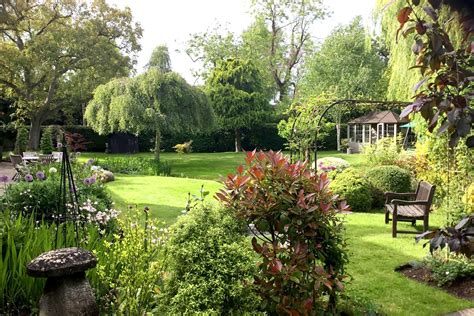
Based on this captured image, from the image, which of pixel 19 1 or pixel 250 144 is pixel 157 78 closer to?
pixel 19 1

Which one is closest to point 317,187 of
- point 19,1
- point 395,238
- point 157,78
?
→ point 395,238

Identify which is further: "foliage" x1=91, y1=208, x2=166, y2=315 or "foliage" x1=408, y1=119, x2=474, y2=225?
"foliage" x1=408, y1=119, x2=474, y2=225

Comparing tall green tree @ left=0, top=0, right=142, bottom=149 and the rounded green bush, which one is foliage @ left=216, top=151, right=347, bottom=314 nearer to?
the rounded green bush

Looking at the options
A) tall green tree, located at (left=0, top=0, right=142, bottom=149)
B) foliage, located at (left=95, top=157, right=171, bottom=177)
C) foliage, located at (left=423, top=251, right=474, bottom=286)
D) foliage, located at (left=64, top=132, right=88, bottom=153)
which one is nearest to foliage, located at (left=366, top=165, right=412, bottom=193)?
foliage, located at (left=423, top=251, right=474, bottom=286)

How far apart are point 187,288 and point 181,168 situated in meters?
15.2

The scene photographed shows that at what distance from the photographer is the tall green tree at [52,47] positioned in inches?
762

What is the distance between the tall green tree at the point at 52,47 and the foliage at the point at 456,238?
68.9 ft

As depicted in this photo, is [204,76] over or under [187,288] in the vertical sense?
over

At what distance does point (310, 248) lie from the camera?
2904mm

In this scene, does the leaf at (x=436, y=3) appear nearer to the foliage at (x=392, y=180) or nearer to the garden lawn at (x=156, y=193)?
the garden lawn at (x=156, y=193)

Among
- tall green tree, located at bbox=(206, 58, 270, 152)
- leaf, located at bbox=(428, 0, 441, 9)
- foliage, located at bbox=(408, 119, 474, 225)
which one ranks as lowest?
foliage, located at bbox=(408, 119, 474, 225)

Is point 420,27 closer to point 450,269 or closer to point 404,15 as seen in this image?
point 404,15

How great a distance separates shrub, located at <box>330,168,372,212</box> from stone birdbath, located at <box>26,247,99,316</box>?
6738mm

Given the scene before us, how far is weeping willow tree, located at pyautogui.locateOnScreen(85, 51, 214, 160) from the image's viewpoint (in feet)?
53.0
